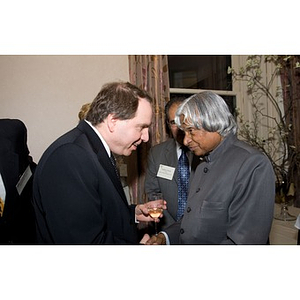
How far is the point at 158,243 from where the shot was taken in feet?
4.08

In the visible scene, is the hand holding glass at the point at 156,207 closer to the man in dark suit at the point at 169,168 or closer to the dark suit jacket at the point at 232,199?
the dark suit jacket at the point at 232,199

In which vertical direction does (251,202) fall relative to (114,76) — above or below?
below

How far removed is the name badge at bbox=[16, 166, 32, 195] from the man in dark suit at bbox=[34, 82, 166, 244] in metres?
0.18

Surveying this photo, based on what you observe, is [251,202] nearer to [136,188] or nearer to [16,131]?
[16,131]

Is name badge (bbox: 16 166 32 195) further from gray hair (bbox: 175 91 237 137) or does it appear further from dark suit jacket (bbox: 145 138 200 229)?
dark suit jacket (bbox: 145 138 200 229)

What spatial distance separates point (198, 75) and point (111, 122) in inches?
72.8

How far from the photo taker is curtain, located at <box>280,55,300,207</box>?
2561mm

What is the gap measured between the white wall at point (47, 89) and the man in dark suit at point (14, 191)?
501 mm

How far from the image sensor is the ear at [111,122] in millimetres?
1070

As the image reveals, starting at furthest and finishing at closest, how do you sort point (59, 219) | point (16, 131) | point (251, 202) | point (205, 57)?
point (205, 57)
point (16, 131)
point (251, 202)
point (59, 219)

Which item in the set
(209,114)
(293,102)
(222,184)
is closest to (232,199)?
(222,184)

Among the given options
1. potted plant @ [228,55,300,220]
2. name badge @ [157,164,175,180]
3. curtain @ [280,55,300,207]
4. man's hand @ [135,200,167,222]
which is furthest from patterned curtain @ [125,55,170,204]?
curtain @ [280,55,300,207]
